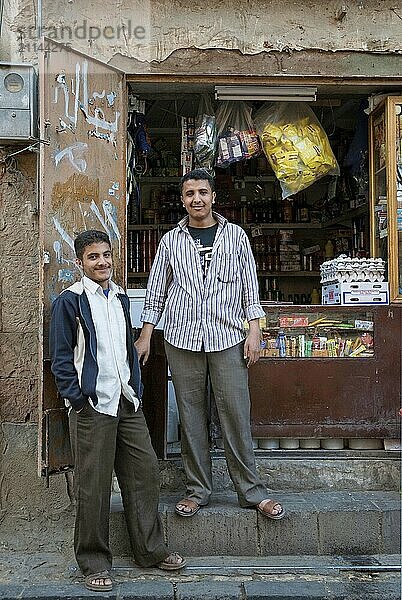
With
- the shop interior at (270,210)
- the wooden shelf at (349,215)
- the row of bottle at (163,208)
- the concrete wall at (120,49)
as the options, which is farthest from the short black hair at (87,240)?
the row of bottle at (163,208)

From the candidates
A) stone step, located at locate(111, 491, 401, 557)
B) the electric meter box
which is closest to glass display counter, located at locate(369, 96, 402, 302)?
stone step, located at locate(111, 491, 401, 557)

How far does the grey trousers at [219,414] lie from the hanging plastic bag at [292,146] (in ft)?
5.32

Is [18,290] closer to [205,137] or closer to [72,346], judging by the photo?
[72,346]

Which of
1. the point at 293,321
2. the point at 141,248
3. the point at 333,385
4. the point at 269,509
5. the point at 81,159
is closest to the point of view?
the point at 269,509

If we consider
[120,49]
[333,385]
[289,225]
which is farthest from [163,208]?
[333,385]

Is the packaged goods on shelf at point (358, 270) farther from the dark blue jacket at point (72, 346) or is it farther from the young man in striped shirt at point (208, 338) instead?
the dark blue jacket at point (72, 346)

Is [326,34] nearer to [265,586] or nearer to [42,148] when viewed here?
[42,148]

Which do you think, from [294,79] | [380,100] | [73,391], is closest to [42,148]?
[73,391]

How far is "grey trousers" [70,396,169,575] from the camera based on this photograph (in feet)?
14.1

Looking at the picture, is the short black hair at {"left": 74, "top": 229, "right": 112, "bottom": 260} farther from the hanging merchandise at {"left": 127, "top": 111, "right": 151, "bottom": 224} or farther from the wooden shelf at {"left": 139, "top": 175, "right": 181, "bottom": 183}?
the wooden shelf at {"left": 139, "top": 175, "right": 181, "bottom": 183}

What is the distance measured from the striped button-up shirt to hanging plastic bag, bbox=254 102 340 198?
43.0 inches

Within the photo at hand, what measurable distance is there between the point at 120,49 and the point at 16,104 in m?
0.87

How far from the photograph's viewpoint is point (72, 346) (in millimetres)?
4301

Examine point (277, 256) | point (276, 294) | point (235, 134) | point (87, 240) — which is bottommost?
point (276, 294)
